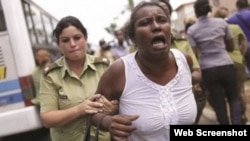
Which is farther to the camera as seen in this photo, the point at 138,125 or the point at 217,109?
the point at 217,109

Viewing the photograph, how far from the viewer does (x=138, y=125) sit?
2037 mm

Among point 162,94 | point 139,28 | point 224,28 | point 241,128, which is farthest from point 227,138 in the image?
point 224,28

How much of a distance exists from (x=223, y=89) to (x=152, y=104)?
3.22m

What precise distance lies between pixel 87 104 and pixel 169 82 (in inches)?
17.4

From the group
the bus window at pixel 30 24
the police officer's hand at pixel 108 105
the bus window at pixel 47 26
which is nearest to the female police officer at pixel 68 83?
the police officer's hand at pixel 108 105

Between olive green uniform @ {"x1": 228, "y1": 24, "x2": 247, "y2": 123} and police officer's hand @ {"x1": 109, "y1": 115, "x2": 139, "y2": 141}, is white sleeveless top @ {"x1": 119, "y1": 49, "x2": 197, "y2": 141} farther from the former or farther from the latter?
olive green uniform @ {"x1": 228, "y1": 24, "x2": 247, "y2": 123}

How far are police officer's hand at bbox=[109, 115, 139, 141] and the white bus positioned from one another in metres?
3.04

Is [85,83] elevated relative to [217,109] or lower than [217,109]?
elevated

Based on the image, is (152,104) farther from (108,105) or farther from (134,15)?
(134,15)

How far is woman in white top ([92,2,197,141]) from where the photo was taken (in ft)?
6.57

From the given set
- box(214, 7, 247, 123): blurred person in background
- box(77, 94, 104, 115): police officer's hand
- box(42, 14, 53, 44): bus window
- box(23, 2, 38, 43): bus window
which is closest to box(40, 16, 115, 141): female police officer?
box(77, 94, 104, 115): police officer's hand

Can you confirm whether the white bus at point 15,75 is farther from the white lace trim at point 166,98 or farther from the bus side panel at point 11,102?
the white lace trim at point 166,98

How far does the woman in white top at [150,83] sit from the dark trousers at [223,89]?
112 inches

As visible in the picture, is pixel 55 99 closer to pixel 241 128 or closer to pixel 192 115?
pixel 192 115
